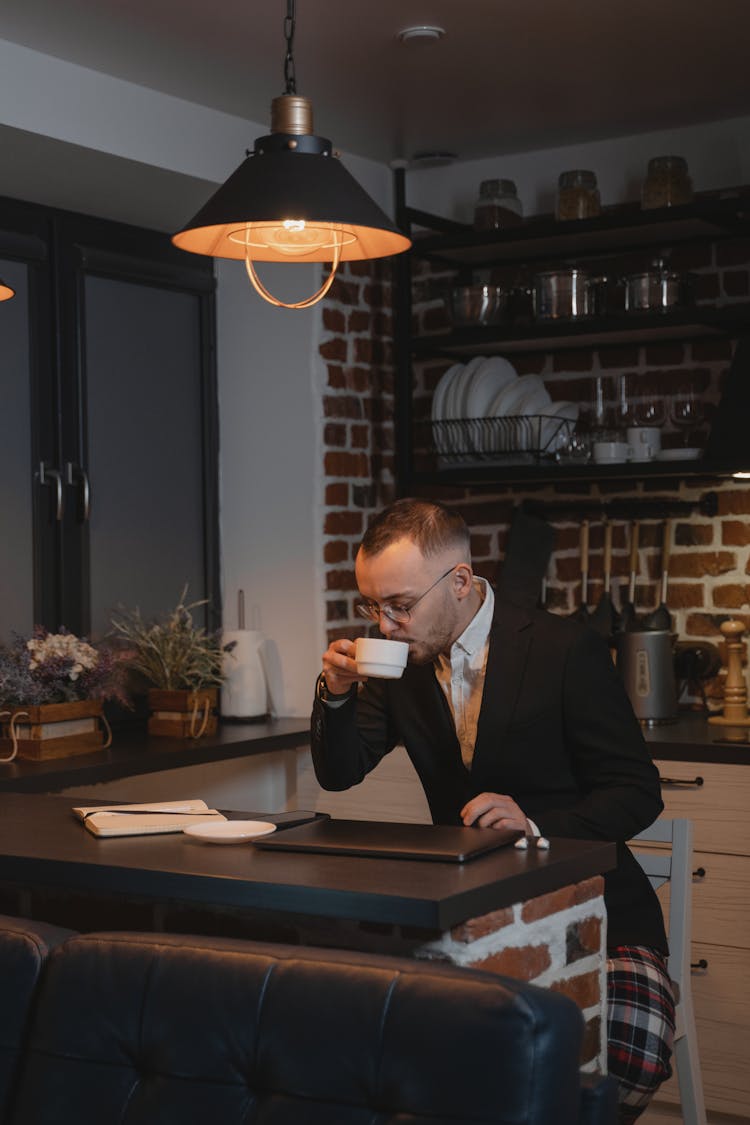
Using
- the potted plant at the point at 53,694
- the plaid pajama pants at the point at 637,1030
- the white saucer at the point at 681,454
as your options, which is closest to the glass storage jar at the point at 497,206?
the white saucer at the point at 681,454

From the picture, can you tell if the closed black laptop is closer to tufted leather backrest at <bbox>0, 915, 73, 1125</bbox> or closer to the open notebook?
the open notebook

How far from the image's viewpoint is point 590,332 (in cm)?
406

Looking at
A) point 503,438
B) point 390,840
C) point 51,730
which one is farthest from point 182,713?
point 390,840

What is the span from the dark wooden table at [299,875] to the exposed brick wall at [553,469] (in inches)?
88.1

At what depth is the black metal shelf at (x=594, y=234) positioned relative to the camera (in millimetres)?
3926

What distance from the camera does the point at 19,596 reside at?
4.00 m

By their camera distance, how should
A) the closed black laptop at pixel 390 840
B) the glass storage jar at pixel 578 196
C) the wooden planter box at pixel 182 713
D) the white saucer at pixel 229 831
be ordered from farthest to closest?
the glass storage jar at pixel 578 196 → the wooden planter box at pixel 182 713 → the white saucer at pixel 229 831 → the closed black laptop at pixel 390 840

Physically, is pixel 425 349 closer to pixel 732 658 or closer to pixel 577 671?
pixel 732 658

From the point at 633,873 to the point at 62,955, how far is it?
41.4 inches

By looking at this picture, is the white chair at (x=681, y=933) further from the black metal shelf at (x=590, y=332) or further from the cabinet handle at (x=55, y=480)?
the cabinet handle at (x=55, y=480)

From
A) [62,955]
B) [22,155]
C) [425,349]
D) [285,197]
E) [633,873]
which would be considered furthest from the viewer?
[425,349]

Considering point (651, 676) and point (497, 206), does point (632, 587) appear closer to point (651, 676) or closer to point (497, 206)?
point (651, 676)

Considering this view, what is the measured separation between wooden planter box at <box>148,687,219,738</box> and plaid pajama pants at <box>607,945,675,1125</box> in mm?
1854

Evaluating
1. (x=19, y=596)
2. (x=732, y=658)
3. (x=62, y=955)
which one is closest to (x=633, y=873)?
(x=62, y=955)
